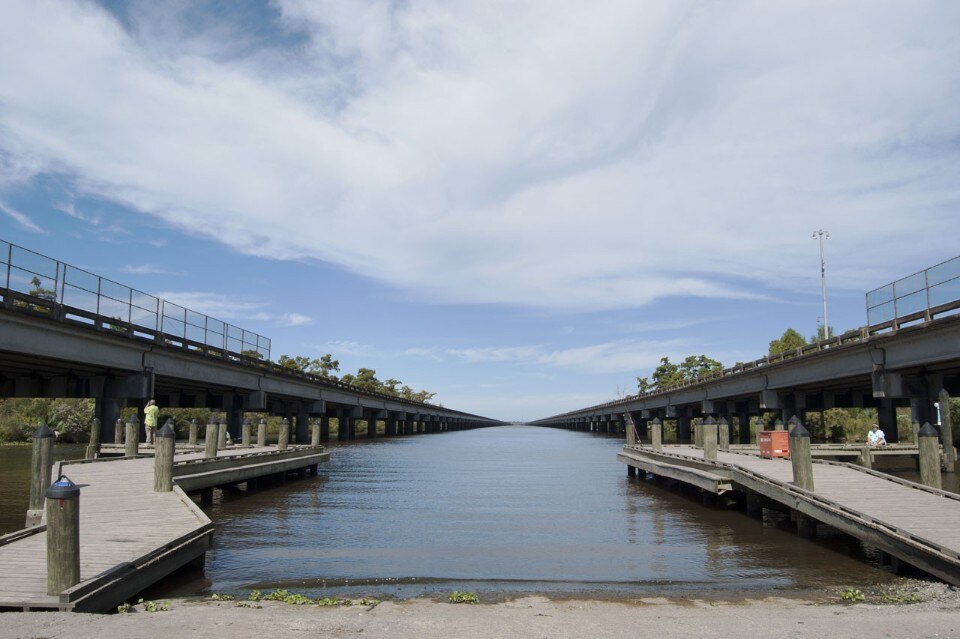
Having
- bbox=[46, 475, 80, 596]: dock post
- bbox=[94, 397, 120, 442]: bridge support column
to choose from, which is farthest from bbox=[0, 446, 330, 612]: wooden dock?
bbox=[94, 397, 120, 442]: bridge support column

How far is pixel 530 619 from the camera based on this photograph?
9438 mm

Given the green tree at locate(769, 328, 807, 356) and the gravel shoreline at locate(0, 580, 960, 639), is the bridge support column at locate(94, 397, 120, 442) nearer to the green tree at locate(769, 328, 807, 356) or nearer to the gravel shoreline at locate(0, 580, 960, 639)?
the gravel shoreline at locate(0, 580, 960, 639)

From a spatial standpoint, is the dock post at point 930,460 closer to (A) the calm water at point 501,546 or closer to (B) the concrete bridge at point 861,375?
(A) the calm water at point 501,546

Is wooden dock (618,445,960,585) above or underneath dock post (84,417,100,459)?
underneath

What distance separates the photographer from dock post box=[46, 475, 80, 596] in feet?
28.2

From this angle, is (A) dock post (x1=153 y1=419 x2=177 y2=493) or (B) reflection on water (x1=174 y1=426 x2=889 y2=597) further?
(A) dock post (x1=153 y1=419 x2=177 y2=493)

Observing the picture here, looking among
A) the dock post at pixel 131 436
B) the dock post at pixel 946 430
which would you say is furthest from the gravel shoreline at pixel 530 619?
the dock post at pixel 946 430

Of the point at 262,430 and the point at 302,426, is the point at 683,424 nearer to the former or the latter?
the point at 302,426

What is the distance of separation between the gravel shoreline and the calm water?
1528 millimetres

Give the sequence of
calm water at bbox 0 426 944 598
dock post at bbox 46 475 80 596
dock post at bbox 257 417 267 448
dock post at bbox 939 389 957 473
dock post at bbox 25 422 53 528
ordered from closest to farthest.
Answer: dock post at bbox 46 475 80 596 → calm water at bbox 0 426 944 598 → dock post at bbox 25 422 53 528 → dock post at bbox 939 389 957 473 → dock post at bbox 257 417 267 448

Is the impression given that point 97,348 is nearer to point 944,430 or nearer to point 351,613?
point 351,613

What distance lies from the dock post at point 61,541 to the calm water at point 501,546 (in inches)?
118

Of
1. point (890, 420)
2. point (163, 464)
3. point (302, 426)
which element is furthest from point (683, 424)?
point (163, 464)

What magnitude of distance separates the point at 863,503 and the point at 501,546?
8.01 m
